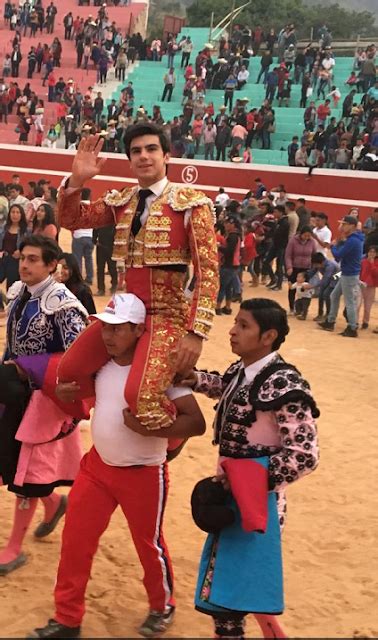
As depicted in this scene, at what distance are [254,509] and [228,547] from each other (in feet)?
0.78

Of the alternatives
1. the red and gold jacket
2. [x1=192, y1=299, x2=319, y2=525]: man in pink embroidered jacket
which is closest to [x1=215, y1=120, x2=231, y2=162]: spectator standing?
the red and gold jacket

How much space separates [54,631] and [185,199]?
1.78 metres

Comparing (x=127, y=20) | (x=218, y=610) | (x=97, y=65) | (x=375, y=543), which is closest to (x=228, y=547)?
(x=218, y=610)

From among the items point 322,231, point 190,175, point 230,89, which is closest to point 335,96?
point 230,89

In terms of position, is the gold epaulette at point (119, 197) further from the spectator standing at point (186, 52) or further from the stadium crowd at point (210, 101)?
the spectator standing at point (186, 52)

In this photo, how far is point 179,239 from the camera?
336cm

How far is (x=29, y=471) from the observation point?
3.97m

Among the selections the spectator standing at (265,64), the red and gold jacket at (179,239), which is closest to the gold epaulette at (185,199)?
the red and gold jacket at (179,239)

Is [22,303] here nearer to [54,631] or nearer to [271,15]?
[54,631]

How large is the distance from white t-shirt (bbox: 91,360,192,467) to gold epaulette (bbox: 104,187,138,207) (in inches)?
26.7

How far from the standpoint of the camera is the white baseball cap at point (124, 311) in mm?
3217

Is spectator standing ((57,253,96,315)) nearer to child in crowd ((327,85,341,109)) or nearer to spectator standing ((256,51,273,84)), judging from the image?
child in crowd ((327,85,341,109))

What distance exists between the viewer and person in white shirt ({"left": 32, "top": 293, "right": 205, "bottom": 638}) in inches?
130

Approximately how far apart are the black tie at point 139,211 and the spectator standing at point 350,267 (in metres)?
7.52
